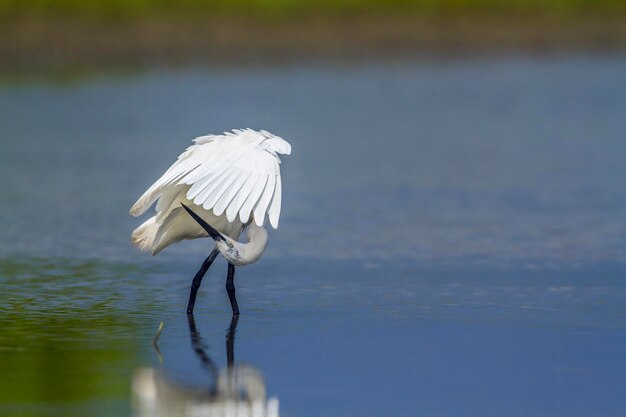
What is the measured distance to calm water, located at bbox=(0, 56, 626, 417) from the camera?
700cm

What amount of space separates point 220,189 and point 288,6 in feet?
76.5

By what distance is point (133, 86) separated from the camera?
85.6 feet

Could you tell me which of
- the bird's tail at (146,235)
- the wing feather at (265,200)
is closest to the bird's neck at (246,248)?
the wing feather at (265,200)

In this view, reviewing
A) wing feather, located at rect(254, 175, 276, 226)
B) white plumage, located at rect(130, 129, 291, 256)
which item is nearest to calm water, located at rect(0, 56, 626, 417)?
white plumage, located at rect(130, 129, 291, 256)

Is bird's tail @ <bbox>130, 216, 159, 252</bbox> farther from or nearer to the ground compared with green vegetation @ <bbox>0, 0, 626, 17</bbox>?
nearer to the ground

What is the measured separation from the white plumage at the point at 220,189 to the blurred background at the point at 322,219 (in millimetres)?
547

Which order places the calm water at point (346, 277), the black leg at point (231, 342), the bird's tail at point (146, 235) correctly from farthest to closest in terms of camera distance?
the bird's tail at point (146, 235)
the black leg at point (231, 342)
the calm water at point (346, 277)

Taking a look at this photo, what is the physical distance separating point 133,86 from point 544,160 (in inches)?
443

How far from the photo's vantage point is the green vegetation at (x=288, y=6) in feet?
95.5

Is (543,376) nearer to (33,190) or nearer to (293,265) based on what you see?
(293,265)

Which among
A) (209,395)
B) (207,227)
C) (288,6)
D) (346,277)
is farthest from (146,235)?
(288,6)

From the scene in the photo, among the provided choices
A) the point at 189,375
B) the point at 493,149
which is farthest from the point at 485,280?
the point at 493,149

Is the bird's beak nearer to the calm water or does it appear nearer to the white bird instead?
the white bird

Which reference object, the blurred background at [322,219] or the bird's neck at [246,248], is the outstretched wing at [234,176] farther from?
the blurred background at [322,219]
